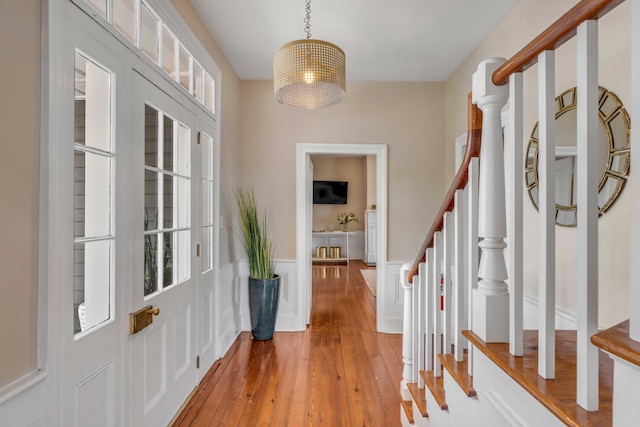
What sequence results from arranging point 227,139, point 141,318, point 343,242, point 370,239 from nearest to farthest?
1. point 141,318
2. point 227,139
3. point 370,239
4. point 343,242

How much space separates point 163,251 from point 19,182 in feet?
3.27

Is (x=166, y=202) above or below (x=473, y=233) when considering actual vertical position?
above

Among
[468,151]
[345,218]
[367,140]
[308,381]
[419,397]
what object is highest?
[367,140]

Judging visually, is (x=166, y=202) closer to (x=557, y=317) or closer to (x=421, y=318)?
(x=421, y=318)

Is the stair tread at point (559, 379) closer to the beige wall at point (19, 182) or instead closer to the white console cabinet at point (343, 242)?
the beige wall at point (19, 182)

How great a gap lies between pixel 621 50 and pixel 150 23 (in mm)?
2371

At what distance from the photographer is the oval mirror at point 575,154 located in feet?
4.91

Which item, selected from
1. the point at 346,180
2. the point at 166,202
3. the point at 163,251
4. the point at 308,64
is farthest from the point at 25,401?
the point at 346,180

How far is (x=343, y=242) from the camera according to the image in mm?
7758

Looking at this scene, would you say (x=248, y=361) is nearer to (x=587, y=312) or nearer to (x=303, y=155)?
(x=303, y=155)

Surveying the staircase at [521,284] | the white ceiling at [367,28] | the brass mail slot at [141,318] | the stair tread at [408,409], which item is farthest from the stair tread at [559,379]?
the white ceiling at [367,28]

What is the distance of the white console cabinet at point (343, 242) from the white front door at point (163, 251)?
5.24 meters

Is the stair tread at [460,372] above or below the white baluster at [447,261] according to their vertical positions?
below

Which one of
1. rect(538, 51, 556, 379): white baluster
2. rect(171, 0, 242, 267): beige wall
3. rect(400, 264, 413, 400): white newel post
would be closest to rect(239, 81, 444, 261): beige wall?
rect(171, 0, 242, 267): beige wall
